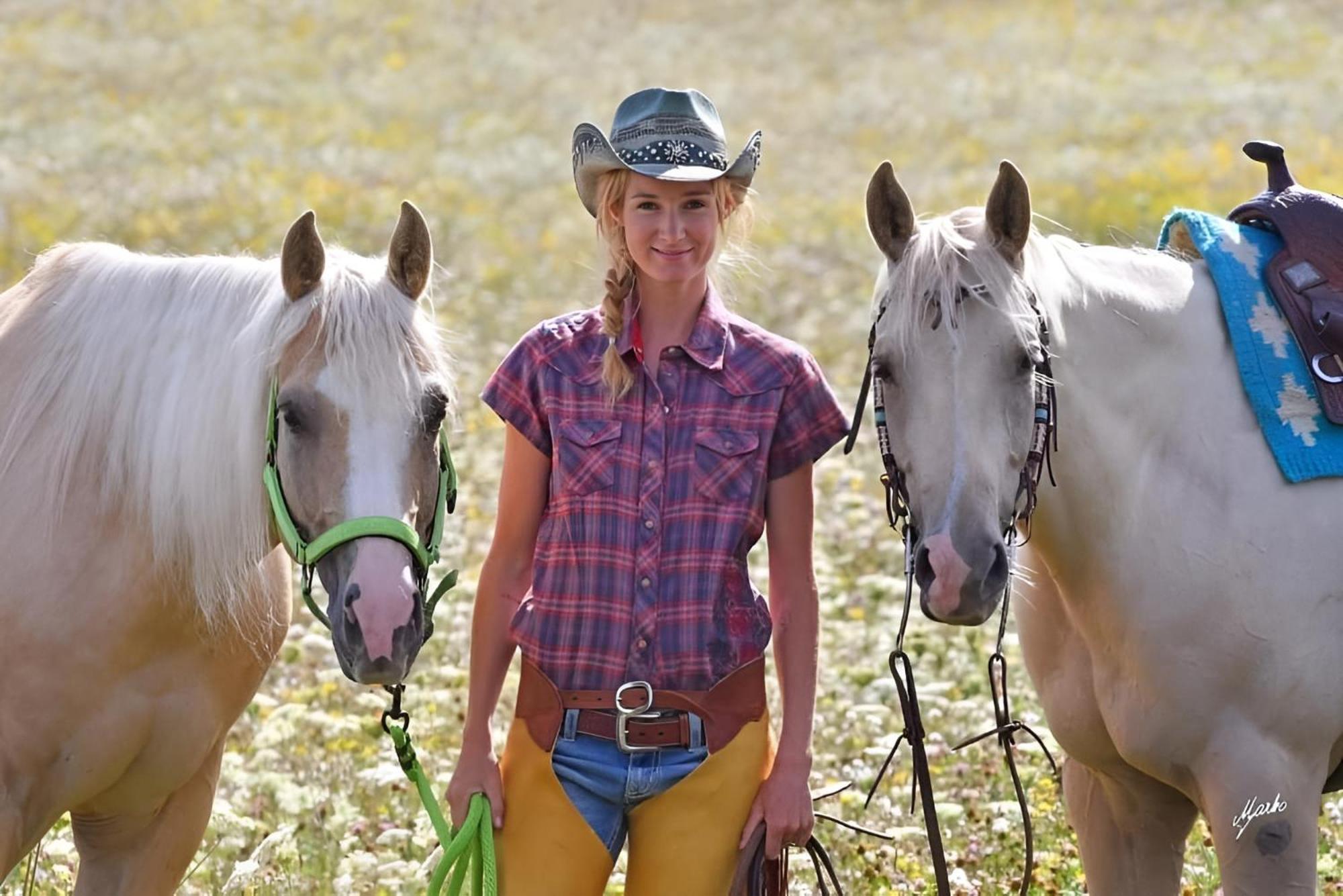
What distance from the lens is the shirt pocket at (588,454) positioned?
3.05m

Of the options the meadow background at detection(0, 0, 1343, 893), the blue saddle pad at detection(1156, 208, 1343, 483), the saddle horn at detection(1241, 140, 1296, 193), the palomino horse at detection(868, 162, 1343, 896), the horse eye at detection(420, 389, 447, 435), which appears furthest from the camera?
the meadow background at detection(0, 0, 1343, 893)

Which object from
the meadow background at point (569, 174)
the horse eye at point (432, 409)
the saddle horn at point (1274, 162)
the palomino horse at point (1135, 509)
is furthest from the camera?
the meadow background at point (569, 174)

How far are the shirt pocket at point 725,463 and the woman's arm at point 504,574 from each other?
0.34m

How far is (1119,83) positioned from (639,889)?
20523 mm

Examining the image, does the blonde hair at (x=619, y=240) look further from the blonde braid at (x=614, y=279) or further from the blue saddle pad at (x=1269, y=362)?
Answer: the blue saddle pad at (x=1269, y=362)

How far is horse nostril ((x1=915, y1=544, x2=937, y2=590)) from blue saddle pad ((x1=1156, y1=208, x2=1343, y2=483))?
89cm

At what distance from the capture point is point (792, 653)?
307 centimetres

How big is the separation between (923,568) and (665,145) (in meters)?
1.00

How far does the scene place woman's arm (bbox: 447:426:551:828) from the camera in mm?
3129

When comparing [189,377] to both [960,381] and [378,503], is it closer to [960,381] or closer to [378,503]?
[378,503]

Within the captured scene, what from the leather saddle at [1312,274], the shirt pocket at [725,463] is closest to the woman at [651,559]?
the shirt pocket at [725,463]

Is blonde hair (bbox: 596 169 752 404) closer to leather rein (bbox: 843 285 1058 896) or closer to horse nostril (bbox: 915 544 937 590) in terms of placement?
leather rein (bbox: 843 285 1058 896)
